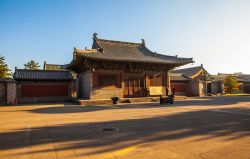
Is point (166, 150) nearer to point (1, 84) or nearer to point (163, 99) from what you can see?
point (163, 99)

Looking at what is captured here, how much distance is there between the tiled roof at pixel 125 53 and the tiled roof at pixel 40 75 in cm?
556

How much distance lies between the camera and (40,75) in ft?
76.6

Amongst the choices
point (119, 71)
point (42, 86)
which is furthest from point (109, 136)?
point (42, 86)

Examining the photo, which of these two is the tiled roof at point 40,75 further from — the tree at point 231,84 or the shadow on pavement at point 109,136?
the tree at point 231,84

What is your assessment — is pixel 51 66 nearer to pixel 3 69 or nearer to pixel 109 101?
pixel 3 69

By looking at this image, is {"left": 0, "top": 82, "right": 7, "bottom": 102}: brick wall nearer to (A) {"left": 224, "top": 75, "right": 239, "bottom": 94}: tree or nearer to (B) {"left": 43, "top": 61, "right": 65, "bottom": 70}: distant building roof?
(B) {"left": 43, "top": 61, "right": 65, "bottom": 70}: distant building roof

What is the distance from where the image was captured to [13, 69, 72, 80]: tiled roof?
22.2 metres

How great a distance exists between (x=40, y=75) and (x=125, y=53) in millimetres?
11127

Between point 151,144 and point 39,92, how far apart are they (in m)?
20.8

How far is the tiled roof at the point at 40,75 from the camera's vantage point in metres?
22.2

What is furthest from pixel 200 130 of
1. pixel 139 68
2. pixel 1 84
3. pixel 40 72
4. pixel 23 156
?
pixel 40 72

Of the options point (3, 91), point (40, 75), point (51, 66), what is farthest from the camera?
point (51, 66)

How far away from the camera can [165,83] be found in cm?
2320

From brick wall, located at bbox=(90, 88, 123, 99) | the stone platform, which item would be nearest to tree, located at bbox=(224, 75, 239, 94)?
the stone platform
